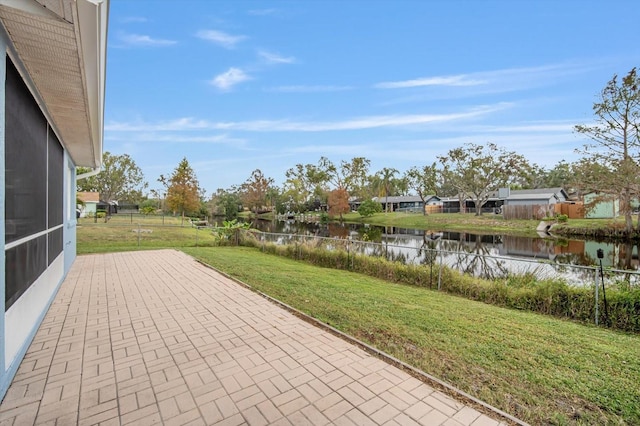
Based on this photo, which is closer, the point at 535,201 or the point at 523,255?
the point at 523,255

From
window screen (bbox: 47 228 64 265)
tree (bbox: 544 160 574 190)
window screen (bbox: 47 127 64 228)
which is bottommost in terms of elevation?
window screen (bbox: 47 228 64 265)

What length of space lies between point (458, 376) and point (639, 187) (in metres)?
25.8

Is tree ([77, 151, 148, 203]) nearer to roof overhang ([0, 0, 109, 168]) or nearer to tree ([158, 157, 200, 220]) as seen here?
tree ([158, 157, 200, 220])

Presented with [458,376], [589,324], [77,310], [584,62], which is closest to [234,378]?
[458,376]

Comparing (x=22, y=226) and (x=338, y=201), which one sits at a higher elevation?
(x=338, y=201)

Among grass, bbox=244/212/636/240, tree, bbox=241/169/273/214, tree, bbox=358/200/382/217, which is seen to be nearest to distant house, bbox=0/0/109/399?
grass, bbox=244/212/636/240

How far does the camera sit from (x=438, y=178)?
46.7m

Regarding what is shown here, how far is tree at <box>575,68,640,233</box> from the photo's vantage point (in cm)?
1934

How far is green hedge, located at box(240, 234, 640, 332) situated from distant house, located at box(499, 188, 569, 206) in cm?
3832

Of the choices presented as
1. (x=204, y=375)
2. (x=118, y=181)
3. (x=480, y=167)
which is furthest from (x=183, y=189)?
(x=480, y=167)

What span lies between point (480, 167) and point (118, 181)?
58560 millimetres

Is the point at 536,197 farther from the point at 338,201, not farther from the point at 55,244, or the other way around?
the point at 55,244

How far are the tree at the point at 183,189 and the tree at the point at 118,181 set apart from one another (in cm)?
2810

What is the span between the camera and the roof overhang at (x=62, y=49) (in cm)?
202
